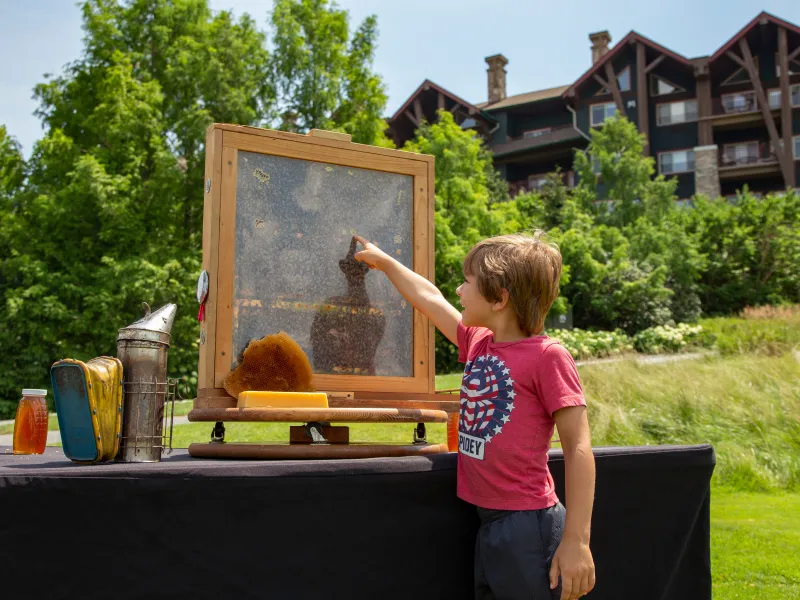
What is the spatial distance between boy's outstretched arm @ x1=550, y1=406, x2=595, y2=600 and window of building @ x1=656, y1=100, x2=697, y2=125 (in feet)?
115

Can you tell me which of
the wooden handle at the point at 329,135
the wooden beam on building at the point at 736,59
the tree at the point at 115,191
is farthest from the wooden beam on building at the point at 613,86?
the wooden handle at the point at 329,135

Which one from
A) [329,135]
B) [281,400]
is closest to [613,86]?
[329,135]

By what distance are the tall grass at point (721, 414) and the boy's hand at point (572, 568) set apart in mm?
5742

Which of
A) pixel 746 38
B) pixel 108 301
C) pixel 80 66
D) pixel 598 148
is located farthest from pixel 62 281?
pixel 746 38

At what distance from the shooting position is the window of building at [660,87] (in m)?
34.1

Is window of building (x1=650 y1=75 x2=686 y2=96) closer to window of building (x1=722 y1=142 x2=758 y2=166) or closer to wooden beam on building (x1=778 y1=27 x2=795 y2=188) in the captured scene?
window of building (x1=722 y1=142 x2=758 y2=166)

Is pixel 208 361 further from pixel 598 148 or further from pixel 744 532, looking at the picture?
pixel 598 148

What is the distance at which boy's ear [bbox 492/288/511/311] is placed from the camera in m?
2.17

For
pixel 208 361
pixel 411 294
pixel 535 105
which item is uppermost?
pixel 535 105

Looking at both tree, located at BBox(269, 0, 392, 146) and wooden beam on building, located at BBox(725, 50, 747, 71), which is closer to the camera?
tree, located at BBox(269, 0, 392, 146)

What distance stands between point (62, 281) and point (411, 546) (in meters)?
14.5

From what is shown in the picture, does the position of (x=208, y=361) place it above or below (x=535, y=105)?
below

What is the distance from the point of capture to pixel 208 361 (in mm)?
2762

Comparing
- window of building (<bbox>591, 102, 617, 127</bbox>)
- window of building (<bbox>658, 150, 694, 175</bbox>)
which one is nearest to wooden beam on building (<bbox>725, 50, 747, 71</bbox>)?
window of building (<bbox>658, 150, 694, 175</bbox>)
